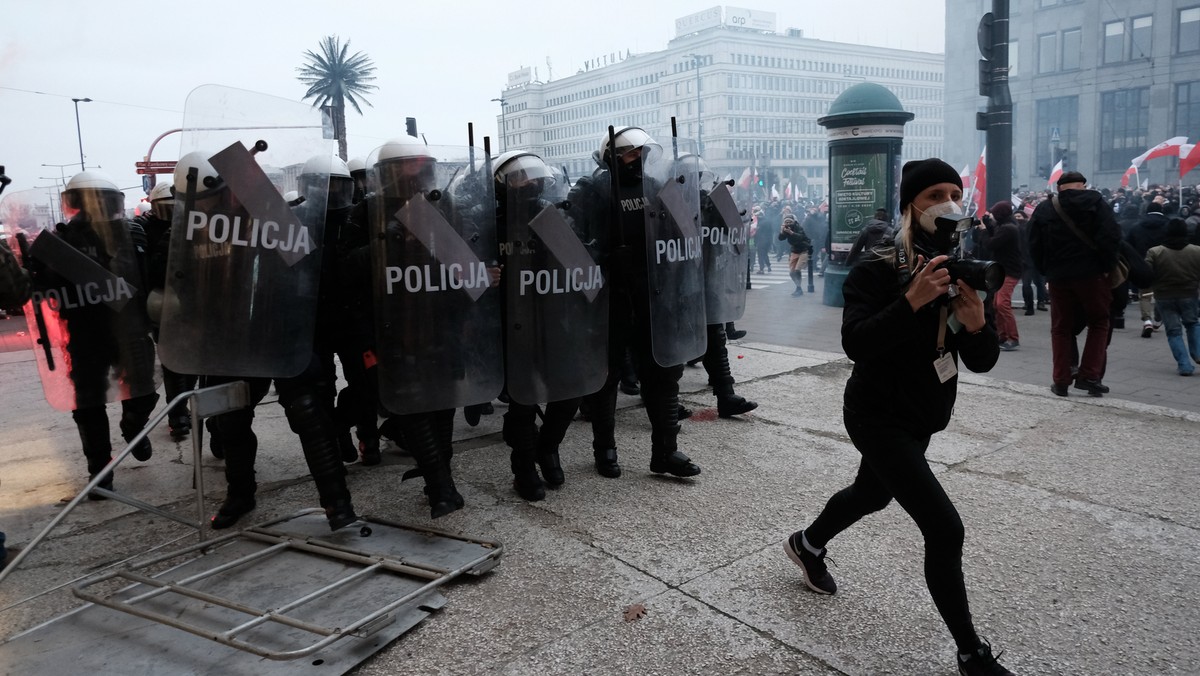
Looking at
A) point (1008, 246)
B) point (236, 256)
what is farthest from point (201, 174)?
point (1008, 246)

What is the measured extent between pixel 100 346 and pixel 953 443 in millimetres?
5039

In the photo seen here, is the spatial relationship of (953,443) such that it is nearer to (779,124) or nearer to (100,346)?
(100,346)

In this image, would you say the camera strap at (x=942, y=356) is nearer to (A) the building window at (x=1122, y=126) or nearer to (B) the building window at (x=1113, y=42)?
(A) the building window at (x=1122, y=126)

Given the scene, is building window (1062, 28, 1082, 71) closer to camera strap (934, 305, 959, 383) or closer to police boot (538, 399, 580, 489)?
police boot (538, 399, 580, 489)

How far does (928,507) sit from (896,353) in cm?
48

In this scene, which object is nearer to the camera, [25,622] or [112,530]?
[25,622]

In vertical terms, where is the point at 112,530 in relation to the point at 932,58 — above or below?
below

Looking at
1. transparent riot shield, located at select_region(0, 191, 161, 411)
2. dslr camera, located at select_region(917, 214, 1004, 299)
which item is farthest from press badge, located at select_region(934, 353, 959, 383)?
transparent riot shield, located at select_region(0, 191, 161, 411)

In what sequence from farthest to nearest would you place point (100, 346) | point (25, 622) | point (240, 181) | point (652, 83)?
point (652, 83), point (100, 346), point (240, 181), point (25, 622)

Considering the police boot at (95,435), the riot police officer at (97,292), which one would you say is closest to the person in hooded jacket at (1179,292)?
the riot police officer at (97,292)

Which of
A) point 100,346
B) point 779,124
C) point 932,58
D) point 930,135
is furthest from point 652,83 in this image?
point 930,135

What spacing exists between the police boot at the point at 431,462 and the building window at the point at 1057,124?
46703 millimetres

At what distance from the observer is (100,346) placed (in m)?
4.36

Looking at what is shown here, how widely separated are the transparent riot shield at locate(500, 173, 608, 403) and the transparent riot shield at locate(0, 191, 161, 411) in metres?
2.14
